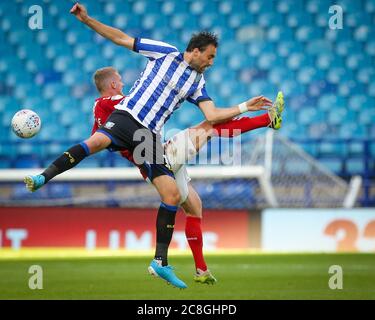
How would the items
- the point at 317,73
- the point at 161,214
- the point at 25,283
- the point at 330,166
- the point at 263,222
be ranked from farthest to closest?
the point at 317,73 → the point at 330,166 → the point at 263,222 → the point at 25,283 → the point at 161,214

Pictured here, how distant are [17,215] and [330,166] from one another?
5.16 meters

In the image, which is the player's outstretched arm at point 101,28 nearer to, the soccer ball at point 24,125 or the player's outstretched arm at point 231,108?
the player's outstretched arm at point 231,108

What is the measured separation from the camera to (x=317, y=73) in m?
15.3

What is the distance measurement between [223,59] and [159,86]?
946 centimetres

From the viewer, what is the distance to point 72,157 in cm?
594

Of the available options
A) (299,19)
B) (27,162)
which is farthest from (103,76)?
(299,19)

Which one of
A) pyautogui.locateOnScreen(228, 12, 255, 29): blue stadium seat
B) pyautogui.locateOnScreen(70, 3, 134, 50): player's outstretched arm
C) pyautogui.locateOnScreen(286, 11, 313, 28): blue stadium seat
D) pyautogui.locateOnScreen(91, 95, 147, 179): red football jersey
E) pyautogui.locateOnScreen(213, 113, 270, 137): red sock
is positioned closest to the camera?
pyautogui.locateOnScreen(70, 3, 134, 50): player's outstretched arm

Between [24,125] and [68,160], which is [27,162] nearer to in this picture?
[24,125]

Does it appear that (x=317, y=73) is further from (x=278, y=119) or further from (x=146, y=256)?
(x=278, y=119)

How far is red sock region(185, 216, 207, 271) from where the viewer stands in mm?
6586

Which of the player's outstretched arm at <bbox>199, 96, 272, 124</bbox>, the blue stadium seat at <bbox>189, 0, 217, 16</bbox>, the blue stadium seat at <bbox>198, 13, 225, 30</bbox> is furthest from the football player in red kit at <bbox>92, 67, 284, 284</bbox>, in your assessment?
the blue stadium seat at <bbox>189, 0, 217, 16</bbox>

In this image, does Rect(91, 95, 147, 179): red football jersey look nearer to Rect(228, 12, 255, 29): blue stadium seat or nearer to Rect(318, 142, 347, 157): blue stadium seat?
Rect(318, 142, 347, 157): blue stadium seat

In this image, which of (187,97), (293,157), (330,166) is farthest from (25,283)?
(330,166)

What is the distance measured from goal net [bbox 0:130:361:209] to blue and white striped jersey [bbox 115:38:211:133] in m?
5.95
